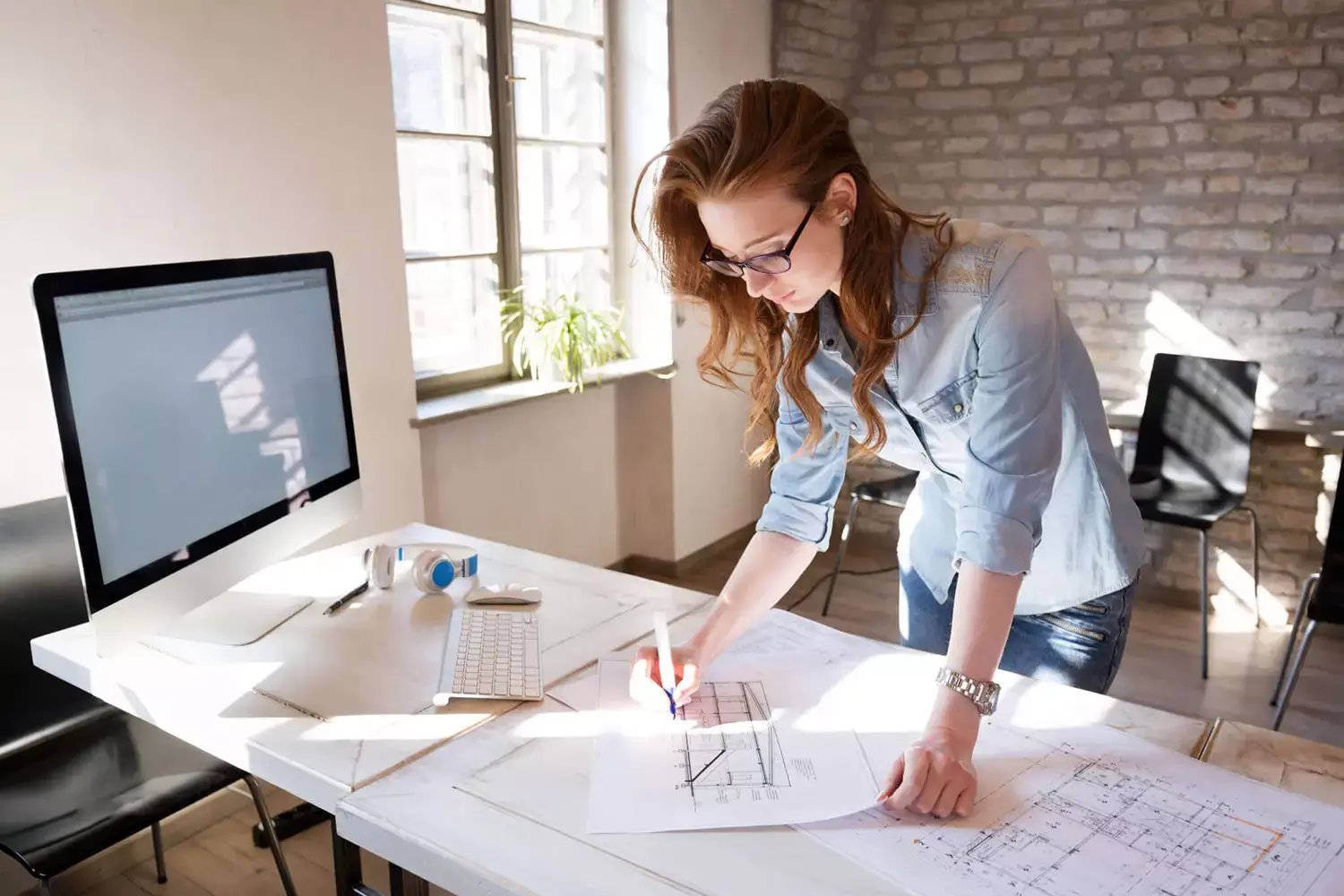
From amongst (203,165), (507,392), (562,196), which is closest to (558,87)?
(562,196)

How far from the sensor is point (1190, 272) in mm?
3600

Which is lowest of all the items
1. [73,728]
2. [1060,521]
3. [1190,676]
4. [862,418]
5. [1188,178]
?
[1190,676]

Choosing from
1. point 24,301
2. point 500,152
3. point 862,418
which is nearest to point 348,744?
point 862,418

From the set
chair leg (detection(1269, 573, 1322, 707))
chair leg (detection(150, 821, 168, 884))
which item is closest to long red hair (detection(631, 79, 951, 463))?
chair leg (detection(150, 821, 168, 884))

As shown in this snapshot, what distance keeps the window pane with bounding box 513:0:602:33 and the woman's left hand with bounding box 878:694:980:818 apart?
9.27ft

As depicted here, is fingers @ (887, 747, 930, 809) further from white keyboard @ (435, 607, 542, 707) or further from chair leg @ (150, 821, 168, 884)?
chair leg @ (150, 821, 168, 884)

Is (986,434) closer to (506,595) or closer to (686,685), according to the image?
(686,685)

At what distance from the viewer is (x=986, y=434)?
1105 mm

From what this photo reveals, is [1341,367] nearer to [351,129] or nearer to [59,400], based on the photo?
[351,129]

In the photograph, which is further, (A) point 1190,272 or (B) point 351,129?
(A) point 1190,272

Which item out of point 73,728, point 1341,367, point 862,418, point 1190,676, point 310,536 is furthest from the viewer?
point 1341,367

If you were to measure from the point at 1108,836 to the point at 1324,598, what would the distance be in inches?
78.6

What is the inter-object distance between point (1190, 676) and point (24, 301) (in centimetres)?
308

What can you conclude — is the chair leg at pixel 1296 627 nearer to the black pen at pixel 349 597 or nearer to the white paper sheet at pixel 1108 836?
the white paper sheet at pixel 1108 836
